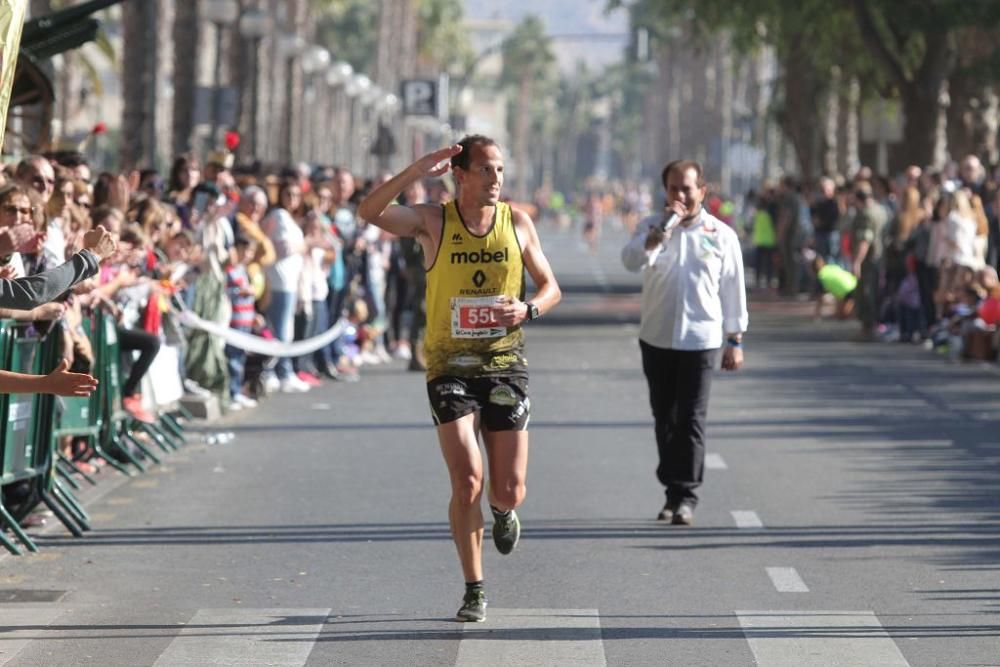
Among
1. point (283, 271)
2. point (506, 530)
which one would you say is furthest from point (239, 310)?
point (506, 530)

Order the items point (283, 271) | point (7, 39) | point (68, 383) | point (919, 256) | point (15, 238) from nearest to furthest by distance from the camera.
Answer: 1. point (68, 383)
2. point (7, 39)
3. point (15, 238)
4. point (283, 271)
5. point (919, 256)

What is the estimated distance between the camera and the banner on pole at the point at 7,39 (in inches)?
306

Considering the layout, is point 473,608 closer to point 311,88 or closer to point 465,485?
point 465,485

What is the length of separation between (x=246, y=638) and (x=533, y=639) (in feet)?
3.51

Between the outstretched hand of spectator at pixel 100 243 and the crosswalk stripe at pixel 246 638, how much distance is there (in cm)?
147

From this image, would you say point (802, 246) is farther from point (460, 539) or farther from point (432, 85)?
point (460, 539)

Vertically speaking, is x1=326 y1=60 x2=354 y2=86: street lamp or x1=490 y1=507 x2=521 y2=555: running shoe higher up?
x1=326 y1=60 x2=354 y2=86: street lamp

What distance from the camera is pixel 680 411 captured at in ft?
39.4

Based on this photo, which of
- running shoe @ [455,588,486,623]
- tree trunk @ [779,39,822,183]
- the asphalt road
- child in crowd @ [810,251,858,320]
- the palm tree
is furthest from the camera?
the palm tree

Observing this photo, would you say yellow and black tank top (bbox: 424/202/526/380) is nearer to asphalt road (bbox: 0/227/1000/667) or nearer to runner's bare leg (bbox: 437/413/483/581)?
runner's bare leg (bbox: 437/413/483/581)

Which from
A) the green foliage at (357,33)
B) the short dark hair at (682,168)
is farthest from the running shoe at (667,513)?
the green foliage at (357,33)

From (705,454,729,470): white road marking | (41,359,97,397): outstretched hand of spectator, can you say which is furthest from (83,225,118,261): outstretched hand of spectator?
(705,454,729,470): white road marking

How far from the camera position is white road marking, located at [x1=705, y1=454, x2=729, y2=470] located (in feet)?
47.3

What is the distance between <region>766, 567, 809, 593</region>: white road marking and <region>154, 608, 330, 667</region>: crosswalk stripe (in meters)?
1.99
